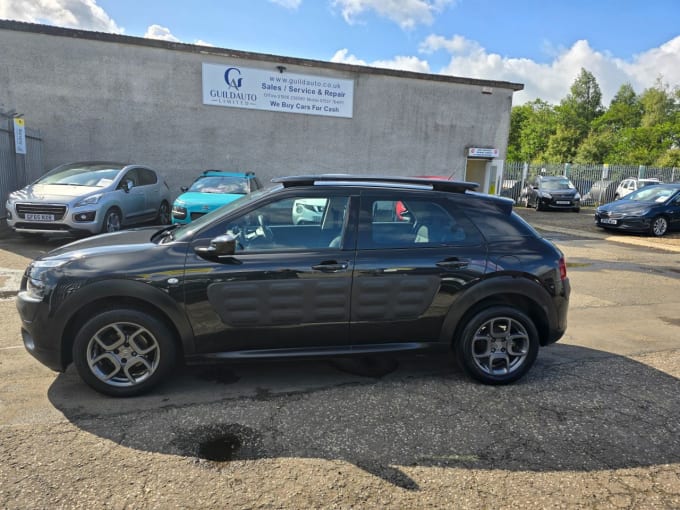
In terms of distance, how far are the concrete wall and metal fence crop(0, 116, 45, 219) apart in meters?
0.60

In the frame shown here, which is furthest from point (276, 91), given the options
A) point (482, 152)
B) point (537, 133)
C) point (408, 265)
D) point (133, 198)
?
point (537, 133)

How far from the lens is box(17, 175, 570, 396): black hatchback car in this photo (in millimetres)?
3361

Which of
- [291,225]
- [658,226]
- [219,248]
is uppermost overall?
[291,225]

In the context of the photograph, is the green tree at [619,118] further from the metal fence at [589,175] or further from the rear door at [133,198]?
the rear door at [133,198]

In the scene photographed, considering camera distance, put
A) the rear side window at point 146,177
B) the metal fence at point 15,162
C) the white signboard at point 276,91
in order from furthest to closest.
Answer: the white signboard at point 276,91
the metal fence at point 15,162
the rear side window at point 146,177

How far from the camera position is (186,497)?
97.9 inches

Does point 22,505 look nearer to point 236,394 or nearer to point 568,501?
point 236,394

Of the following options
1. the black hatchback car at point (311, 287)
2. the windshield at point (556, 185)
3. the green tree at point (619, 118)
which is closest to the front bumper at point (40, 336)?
the black hatchback car at point (311, 287)

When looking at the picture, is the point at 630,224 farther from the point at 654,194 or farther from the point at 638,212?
the point at 654,194

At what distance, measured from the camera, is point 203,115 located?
15.0m

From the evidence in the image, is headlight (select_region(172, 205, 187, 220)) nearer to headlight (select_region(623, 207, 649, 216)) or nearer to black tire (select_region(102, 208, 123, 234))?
black tire (select_region(102, 208, 123, 234))

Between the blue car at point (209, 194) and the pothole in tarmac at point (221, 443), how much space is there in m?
6.51

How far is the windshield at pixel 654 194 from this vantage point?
569 inches

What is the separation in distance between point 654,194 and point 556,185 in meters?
6.66
